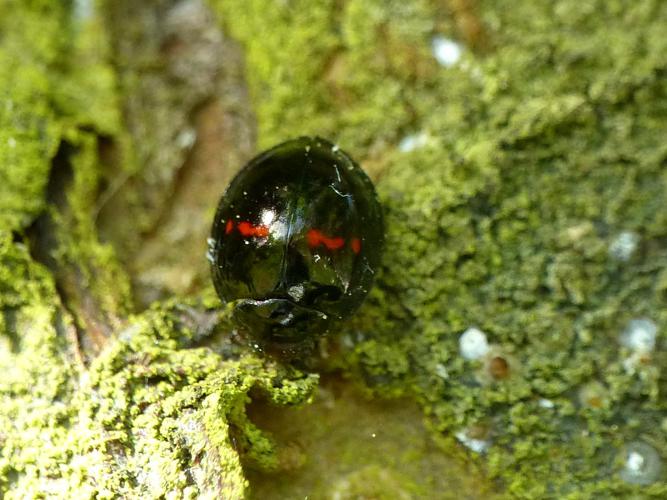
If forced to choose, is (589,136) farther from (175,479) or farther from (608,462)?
(175,479)

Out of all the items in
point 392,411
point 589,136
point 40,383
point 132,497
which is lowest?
point 132,497

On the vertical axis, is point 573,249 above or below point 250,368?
above

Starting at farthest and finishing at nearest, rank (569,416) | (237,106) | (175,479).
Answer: (237,106) < (569,416) < (175,479)

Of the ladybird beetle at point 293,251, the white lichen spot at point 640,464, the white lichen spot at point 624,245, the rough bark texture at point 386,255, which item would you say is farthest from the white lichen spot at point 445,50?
the white lichen spot at point 640,464

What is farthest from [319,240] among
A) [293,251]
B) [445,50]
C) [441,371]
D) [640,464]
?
[640,464]

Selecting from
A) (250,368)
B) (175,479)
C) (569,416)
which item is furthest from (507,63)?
(175,479)

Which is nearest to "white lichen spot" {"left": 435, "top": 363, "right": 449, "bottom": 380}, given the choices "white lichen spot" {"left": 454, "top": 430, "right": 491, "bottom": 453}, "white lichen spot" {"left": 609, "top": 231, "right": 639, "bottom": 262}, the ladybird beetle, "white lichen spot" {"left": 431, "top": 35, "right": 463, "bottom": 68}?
"white lichen spot" {"left": 454, "top": 430, "right": 491, "bottom": 453}
